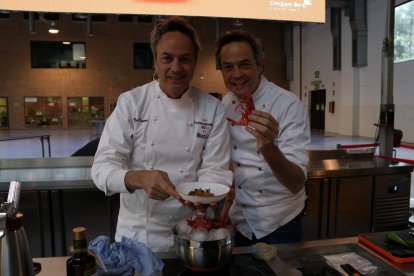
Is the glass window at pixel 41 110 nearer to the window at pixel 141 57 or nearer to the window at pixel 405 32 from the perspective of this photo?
the window at pixel 141 57

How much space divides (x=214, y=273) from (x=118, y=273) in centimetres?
30

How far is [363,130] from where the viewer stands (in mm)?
12891

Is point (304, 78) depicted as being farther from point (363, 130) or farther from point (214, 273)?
point (214, 273)

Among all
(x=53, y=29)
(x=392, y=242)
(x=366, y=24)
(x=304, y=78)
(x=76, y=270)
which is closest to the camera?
(x=76, y=270)

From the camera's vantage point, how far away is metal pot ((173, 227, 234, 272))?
1.02 m

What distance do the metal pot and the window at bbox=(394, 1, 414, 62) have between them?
36.8ft

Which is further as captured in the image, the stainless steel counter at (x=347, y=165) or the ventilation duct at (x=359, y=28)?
the ventilation duct at (x=359, y=28)

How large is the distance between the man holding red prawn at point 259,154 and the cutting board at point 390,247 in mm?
319

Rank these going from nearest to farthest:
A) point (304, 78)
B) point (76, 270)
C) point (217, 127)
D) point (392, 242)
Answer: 1. point (76, 270)
2. point (392, 242)
3. point (217, 127)
4. point (304, 78)

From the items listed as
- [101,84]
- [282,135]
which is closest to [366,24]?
[101,84]

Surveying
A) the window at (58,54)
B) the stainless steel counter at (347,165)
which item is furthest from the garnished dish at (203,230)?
the window at (58,54)

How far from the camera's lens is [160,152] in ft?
4.51

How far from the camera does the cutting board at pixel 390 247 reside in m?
1.20

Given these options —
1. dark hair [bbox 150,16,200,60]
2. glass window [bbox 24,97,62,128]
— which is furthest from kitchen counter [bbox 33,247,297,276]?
glass window [bbox 24,97,62,128]
